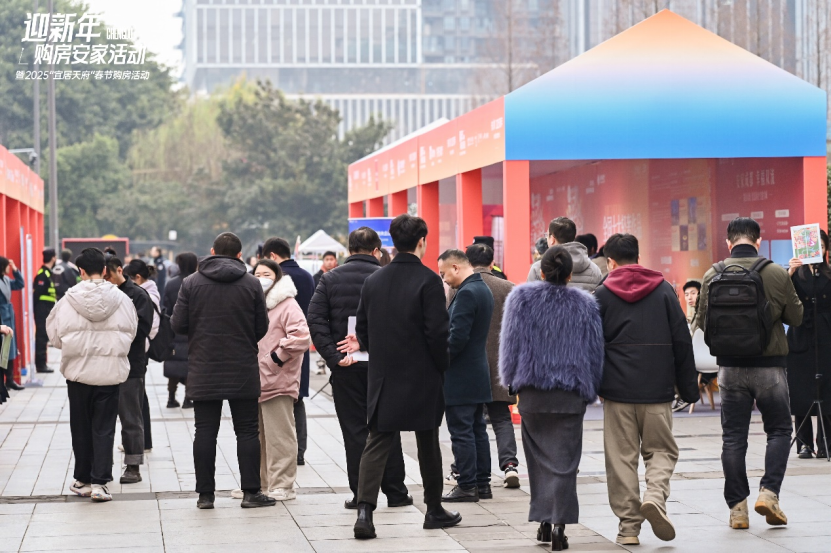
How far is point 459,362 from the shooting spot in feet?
27.1

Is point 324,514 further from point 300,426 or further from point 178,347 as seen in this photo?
Result: point 178,347

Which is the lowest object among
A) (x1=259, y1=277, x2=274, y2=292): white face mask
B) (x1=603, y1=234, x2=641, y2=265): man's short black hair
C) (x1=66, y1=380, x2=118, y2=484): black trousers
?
(x1=66, y1=380, x2=118, y2=484): black trousers

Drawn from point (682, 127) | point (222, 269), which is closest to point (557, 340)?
point (222, 269)

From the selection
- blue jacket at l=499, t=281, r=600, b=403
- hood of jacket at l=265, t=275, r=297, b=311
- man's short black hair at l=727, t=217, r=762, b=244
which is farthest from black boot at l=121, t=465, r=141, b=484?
man's short black hair at l=727, t=217, r=762, b=244

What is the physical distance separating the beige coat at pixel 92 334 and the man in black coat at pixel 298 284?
1.45m

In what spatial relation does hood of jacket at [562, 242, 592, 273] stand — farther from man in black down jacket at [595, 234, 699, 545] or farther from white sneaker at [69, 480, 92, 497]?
white sneaker at [69, 480, 92, 497]

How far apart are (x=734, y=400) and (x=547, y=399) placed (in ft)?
4.26

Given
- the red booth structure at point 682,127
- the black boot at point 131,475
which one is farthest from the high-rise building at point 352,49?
the black boot at point 131,475

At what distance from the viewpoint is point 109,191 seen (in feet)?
192

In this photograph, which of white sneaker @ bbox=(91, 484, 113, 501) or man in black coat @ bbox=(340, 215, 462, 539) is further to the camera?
white sneaker @ bbox=(91, 484, 113, 501)

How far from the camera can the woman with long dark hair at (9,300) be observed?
12680mm

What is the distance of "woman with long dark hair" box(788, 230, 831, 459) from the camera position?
9.71 m

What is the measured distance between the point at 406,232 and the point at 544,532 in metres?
1.86

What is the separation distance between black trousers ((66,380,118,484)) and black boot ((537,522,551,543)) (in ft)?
10.1
